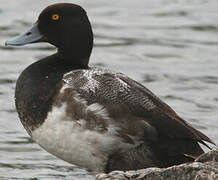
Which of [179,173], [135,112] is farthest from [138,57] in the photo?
[179,173]

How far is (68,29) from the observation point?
21.4ft

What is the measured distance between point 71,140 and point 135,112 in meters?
0.51

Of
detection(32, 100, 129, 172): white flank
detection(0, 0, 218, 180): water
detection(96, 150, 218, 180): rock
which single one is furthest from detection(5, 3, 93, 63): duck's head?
detection(96, 150, 218, 180): rock

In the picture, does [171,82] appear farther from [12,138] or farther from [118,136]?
[118,136]

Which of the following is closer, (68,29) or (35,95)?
(35,95)

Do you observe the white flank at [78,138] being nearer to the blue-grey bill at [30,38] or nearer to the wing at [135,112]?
the wing at [135,112]

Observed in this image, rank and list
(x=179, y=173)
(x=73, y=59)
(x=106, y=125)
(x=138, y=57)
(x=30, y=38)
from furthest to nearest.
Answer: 1. (x=138, y=57)
2. (x=30, y=38)
3. (x=73, y=59)
4. (x=106, y=125)
5. (x=179, y=173)

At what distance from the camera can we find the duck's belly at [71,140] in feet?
18.8

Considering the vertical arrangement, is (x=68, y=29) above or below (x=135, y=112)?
above

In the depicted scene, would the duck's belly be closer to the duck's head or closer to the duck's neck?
the duck's neck

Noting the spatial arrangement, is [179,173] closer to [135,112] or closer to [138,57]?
[135,112]

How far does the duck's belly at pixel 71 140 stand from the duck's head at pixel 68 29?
0.87m

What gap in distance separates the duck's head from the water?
1071 millimetres

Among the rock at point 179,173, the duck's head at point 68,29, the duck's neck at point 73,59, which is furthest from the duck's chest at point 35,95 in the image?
the rock at point 179,173
